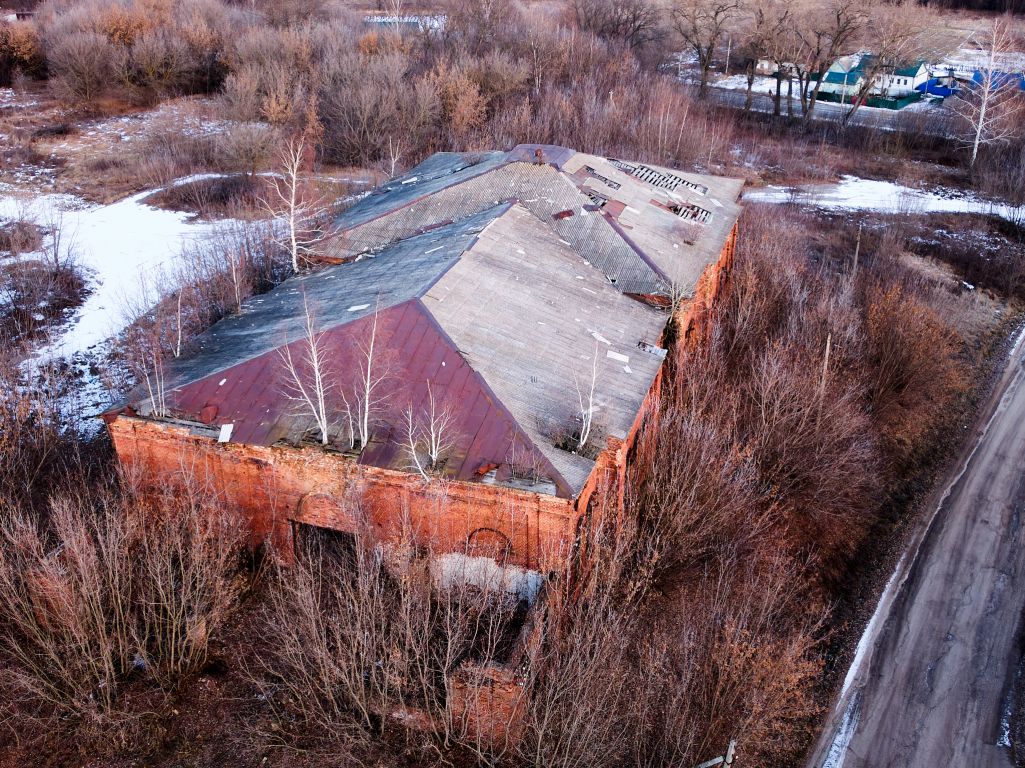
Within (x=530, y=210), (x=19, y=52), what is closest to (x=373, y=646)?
(x=530, y=210)

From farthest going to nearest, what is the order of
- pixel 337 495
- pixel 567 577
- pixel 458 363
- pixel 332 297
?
pixel 332 297 → pixel 458 363 → pixel 337 495 → pixel 567 577

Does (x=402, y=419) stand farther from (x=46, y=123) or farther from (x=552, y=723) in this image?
(x=46, y=123)

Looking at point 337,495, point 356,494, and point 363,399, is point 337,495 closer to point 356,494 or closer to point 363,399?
point 356,494

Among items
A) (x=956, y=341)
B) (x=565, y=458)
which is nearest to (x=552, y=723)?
(x=565, y=458)

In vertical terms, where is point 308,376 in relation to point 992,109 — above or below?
below

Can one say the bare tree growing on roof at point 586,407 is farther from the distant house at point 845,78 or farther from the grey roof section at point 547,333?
the distant house at point 845,78
